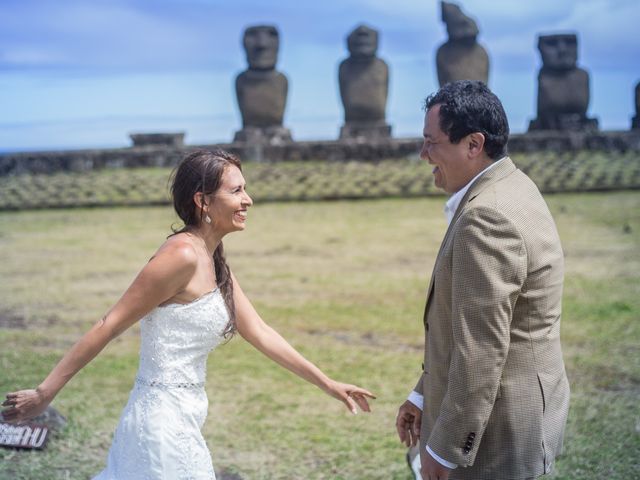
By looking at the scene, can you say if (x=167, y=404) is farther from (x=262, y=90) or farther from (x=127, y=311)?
(x=262, y=90)

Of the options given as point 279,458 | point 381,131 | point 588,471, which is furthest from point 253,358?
point 381,131

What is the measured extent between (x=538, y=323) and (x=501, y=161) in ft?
1.51

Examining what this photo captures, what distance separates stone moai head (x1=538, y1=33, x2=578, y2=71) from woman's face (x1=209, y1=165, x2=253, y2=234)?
18.6 meters

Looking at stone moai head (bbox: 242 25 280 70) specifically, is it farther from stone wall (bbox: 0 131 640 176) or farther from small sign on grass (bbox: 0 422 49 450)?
small sign on grass (bbox: 0 422 49 450)

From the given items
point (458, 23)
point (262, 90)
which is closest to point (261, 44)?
point (262, 90)

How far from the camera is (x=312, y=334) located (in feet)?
21.5

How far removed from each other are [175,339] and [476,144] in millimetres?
1068

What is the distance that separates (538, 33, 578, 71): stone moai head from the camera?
19.8 metres

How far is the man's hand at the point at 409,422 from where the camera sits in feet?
8.48

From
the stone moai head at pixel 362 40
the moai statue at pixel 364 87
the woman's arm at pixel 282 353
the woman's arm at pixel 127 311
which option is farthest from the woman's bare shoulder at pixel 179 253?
the stone moai head at pixel 362 40

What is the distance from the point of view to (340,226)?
39.8ft

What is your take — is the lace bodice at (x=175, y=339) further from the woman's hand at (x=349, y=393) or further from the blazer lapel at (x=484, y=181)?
the blazer lapel at (x=484, y=181)

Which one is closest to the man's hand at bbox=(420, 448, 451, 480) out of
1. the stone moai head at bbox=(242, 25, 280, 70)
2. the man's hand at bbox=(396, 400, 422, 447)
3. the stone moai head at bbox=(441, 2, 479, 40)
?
the man's hand at bbox=(396, 400, 422, 447)

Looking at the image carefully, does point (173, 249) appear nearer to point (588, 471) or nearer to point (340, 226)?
point (588, 471)
